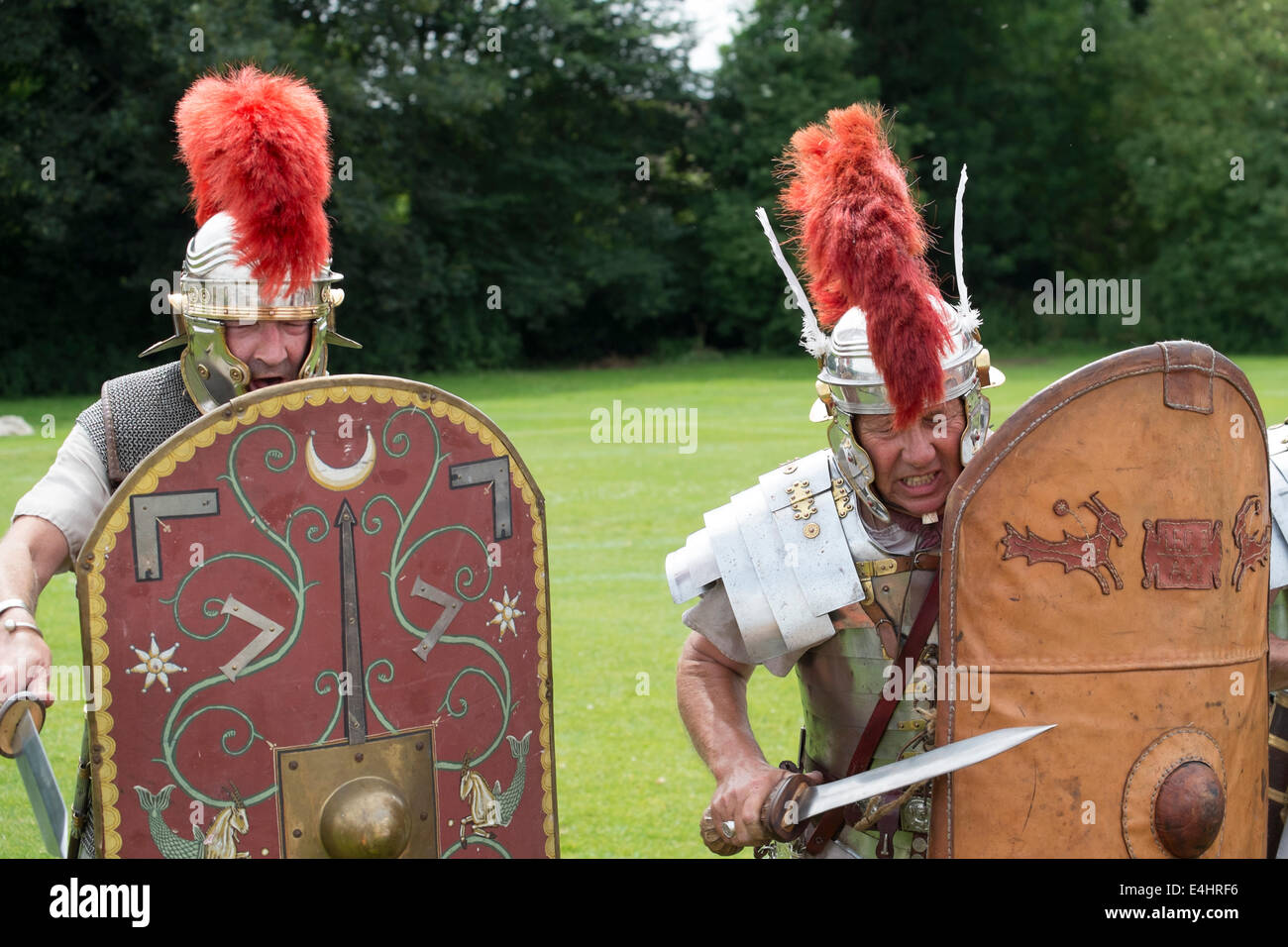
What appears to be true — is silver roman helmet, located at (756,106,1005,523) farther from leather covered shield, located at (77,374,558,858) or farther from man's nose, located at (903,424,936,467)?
leather covered shield, located at (77,374,558,858)

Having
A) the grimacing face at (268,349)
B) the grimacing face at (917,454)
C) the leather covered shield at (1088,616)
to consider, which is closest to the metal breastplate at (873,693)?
the grimacing face at (917,454)

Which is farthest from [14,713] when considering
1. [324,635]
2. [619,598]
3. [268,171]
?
[619,598]

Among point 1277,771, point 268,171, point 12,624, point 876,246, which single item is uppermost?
point 268,171

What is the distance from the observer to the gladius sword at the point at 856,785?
2.11 metres

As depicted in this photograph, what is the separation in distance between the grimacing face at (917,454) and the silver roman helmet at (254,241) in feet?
3.78

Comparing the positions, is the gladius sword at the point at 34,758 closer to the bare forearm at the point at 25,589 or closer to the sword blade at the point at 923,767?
the bare forearm at the point at 25,589

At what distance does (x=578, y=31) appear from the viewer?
27812 mm

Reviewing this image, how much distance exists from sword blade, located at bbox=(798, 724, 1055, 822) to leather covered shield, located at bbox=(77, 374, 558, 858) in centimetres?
63

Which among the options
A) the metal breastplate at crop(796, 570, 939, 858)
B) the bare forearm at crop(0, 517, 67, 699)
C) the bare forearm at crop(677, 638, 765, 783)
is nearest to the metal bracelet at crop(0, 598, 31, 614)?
the bare forearm at crop(0, 517, 67, 699)

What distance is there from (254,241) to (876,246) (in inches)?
48.2

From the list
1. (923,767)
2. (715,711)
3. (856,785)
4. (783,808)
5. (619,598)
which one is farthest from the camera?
(619,598)

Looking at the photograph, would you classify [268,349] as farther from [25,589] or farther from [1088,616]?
[1088,616]

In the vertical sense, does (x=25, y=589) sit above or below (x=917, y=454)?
below

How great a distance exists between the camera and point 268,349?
9.14 ft
